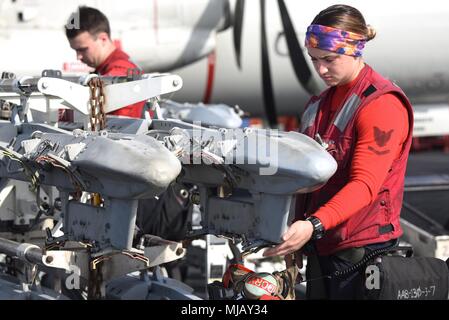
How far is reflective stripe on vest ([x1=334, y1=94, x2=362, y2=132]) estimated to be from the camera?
12.4ft

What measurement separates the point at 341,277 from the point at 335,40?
2.99ft

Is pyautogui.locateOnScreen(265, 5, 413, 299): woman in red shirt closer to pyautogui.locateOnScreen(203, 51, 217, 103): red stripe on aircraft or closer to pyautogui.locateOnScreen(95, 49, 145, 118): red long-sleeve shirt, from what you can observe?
pyautogui.locateOnScreen(95, 49, 145, 118): red long-sleeve shirt

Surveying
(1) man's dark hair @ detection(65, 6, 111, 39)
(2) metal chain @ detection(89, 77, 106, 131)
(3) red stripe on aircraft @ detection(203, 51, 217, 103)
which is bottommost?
(3) red stripe on aircraft @ detection(203, 51, 217, 103)

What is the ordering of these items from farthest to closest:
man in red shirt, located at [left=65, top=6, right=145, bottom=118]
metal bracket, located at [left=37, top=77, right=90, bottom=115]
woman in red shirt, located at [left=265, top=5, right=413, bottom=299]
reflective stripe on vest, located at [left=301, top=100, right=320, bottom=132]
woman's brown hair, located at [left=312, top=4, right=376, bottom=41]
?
man in red shirt, located at [left=65, top=6, right=145, bottom=118], metal bracket, located at [left=37, top=77, right=90, bottom=115], reflective stripe on vest, located at [left=301, top=100, right=320, bottom=132], woman's brown hair, located at [left=312, top=4, right=376, bottom=41], woman in red shirt, located at [left=265, top=5, right=413, bottom=299]

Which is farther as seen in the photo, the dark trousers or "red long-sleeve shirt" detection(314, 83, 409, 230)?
the dark trousers

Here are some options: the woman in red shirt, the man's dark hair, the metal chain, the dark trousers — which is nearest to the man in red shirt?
the man's dark hair

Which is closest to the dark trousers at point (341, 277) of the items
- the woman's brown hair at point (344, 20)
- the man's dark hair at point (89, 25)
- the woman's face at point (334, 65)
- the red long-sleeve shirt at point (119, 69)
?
the woman's face at point (334, 65)

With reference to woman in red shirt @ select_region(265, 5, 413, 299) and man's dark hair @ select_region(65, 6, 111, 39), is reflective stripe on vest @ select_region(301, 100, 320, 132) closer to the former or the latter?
woman in red shirt @ select_region(265, 5, 413, 299)

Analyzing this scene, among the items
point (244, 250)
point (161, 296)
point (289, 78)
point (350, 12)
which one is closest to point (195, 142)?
point (244, 250)

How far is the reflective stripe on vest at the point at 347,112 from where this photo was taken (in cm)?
379

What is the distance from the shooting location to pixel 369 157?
12.1 feet

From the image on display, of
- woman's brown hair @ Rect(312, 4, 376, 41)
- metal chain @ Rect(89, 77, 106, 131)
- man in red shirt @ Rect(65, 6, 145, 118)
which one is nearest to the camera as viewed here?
woman's brown hair @ Rect(312, 4, 376, 41)

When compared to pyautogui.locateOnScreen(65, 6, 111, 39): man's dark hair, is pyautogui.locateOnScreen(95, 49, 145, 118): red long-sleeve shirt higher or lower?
lower

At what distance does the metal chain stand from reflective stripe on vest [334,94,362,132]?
4.66ft
